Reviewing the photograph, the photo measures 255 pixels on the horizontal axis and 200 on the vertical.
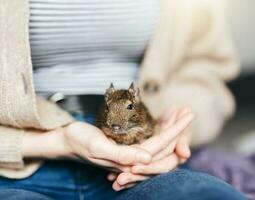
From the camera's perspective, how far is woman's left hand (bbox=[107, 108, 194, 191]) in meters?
1.18

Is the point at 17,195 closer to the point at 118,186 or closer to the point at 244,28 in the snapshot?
the point at 118,186

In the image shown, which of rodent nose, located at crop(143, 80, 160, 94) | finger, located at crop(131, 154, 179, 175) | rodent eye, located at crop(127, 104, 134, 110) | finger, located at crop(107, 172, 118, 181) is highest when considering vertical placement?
rodent eye, located at crop(127, 104, 134, 110)

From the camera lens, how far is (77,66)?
142cm

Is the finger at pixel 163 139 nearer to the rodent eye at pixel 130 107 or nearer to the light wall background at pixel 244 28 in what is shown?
the rodent eye at pixel 130 107

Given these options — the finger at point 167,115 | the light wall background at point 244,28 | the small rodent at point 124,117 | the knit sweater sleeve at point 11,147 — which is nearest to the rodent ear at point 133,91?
the small rodent at point 124,117

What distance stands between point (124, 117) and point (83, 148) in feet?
0.39

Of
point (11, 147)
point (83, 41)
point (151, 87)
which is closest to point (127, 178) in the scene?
point (11, 147)

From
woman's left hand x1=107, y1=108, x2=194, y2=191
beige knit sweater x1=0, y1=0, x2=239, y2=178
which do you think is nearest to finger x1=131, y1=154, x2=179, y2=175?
woman's left hand x1=107, y1=108, x2=194, y2=191

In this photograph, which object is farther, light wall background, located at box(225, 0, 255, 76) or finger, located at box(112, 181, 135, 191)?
light wall background, located at box(225, 0, 255, 76)

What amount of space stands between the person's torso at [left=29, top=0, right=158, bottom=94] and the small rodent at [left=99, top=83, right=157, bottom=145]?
11 centimetres

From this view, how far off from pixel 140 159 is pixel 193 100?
56cm

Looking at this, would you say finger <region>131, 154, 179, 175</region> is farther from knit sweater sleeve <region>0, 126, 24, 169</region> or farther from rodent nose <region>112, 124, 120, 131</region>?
knit sweater sleeve <region>0, 126, 24, 169</region>

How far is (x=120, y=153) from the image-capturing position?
3.73 ft

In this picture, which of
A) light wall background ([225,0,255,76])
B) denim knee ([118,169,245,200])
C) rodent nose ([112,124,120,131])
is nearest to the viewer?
denim knee ([118,169,245,200])
